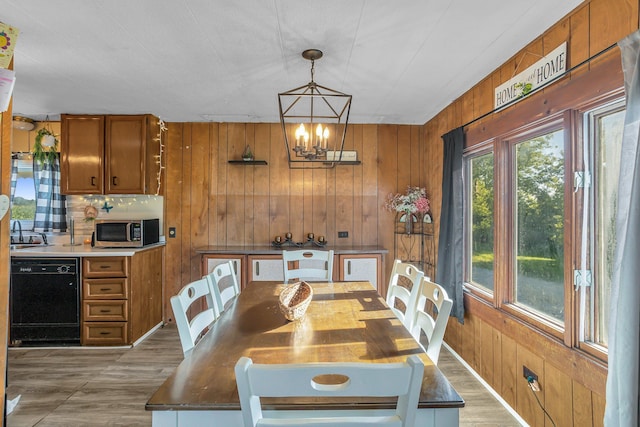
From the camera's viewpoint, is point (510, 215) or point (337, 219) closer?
point (510, 215)

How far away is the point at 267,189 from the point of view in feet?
13.8

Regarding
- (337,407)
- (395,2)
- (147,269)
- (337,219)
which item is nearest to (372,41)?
(395,2)

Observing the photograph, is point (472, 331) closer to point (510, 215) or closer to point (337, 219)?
point (510, 215)

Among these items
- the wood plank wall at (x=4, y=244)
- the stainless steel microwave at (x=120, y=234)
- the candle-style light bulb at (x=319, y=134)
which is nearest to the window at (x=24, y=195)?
the stainless steel microwave at (x=120, y=234)

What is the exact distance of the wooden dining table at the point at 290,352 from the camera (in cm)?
100

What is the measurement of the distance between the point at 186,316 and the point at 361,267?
2496 millimetres

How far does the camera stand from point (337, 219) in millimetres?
4230

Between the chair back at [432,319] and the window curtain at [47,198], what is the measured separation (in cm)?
424

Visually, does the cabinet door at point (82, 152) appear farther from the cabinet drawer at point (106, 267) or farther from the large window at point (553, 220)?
the large window at point (553, 220)

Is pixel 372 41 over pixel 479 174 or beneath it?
over

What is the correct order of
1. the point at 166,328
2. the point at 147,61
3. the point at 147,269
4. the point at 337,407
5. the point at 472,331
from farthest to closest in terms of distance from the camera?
the point at 166,328 < the point at 147,269 < the point at 472,331 < the point at 147,61 < the point at 337,407

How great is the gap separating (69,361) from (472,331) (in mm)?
3540

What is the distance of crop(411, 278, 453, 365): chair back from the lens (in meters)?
1.45

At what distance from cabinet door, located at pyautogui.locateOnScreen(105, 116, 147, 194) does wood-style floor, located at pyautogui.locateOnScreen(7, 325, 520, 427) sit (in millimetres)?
1676
